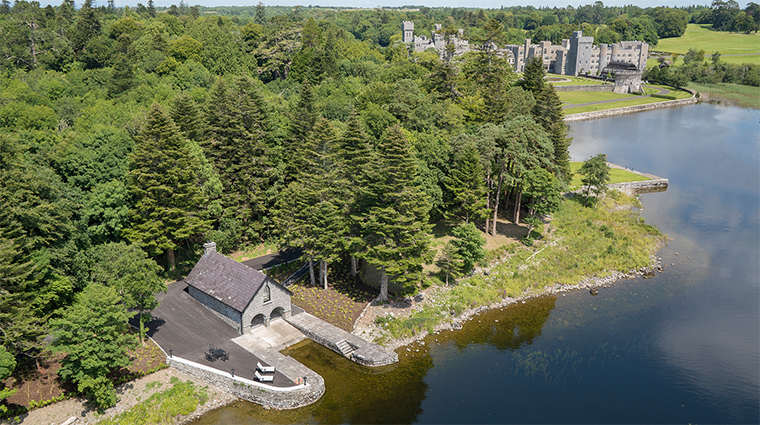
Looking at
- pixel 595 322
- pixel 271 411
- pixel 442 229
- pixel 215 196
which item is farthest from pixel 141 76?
pixel 595 322

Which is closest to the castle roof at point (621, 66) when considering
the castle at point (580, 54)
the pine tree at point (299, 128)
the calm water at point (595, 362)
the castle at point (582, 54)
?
the castle at point (580, 54)

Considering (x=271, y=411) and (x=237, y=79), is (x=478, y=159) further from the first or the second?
(x=271, y=411)

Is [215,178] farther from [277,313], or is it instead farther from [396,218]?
[396,218]

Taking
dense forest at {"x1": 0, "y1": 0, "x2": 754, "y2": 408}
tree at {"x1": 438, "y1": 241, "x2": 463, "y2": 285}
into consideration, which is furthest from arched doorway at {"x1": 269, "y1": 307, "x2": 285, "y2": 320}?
tree at {"x1": 438, "y1": 241, "x2": 463, "y2": 285}

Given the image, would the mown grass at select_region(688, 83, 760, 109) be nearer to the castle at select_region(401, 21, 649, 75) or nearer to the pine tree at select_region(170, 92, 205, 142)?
the castle at select_region(401, 21, 649, 75)

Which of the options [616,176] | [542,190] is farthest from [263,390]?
[616,176]
